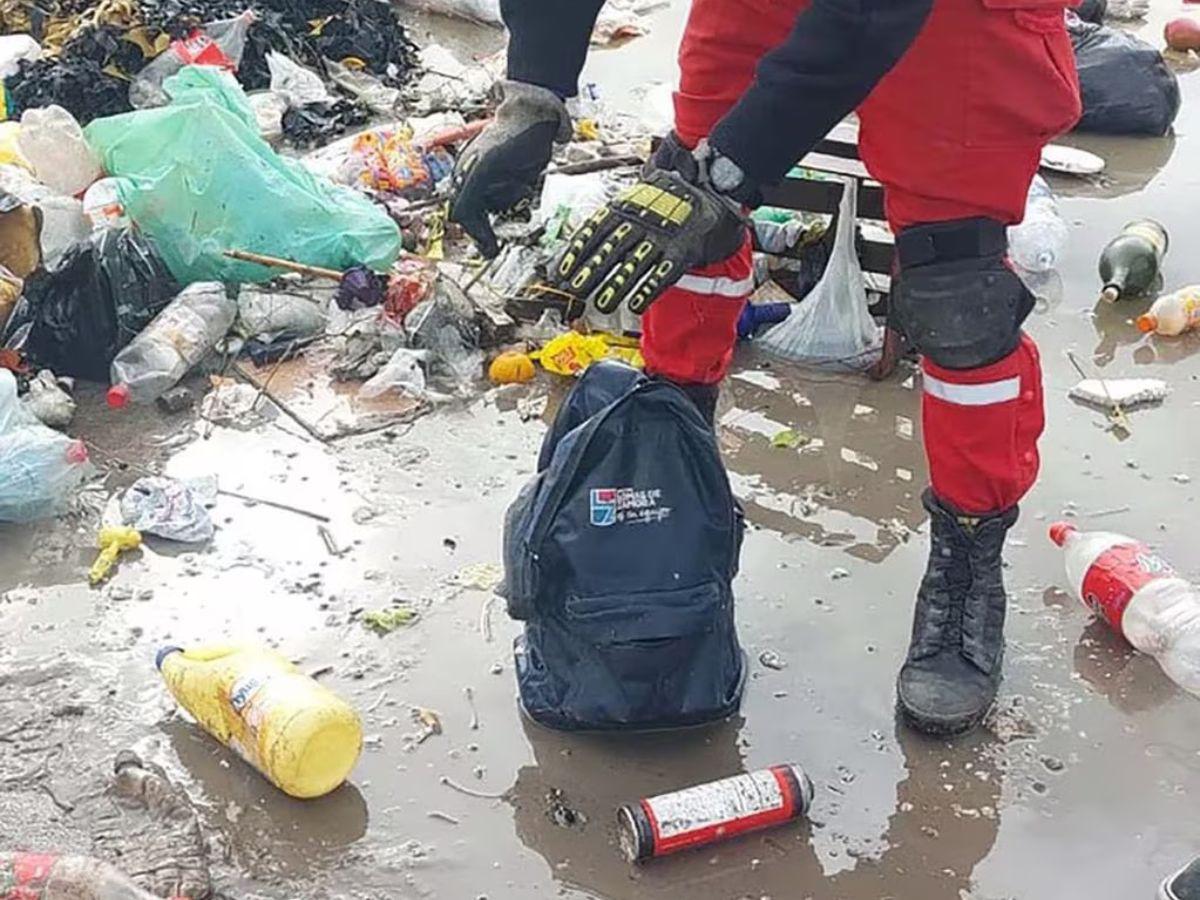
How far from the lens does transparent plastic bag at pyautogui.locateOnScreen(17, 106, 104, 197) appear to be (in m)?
5.22

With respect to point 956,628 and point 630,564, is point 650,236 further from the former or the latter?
point 956,628

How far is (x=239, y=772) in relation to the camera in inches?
114

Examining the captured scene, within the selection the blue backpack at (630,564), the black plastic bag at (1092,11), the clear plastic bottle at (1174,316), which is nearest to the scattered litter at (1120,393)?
the clear plastic bottle at (1174,316)

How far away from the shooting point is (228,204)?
191 inches

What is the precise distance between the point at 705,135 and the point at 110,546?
1709 millimetres

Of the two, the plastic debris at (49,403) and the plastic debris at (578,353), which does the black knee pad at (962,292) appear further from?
the plastic debris at (49,403)

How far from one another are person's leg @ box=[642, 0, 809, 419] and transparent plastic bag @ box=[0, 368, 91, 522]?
1.52 metres

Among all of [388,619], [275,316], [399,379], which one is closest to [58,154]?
[275,316]

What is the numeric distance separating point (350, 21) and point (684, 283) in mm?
4827

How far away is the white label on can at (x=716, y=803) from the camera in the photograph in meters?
2.70

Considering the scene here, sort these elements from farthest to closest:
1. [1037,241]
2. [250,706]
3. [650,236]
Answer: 1. [1037,241]
2. [250,706]
3. [650,236]

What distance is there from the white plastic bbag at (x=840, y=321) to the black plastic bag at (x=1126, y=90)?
2.19 meters

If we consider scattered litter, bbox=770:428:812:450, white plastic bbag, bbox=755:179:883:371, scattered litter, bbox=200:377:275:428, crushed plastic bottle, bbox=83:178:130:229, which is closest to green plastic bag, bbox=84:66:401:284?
crushed plastic bottle, bbox=83:178:130:229

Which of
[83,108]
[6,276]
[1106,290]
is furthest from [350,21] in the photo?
[1106,290]
